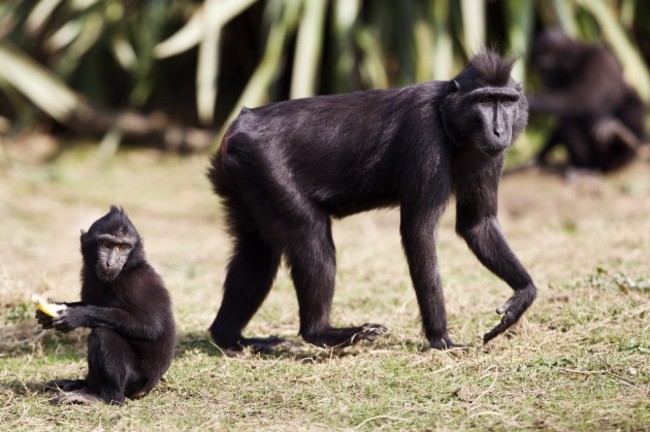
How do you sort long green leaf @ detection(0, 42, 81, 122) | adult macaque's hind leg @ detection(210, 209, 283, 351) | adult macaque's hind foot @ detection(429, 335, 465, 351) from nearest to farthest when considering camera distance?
adult macaque's hind foot @ detection(429, 335, 465, 351) < adult macaque's hind leg @ detection(210, 209, 283, 351) < long green leaf @ detection(0, 42, 81, 122)

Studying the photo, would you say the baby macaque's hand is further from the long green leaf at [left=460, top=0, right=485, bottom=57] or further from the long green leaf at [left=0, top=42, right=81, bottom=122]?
the long green leaf at [left=0, top=42, right=81, bottom=122]

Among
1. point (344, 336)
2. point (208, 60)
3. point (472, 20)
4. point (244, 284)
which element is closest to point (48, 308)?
point (244, 284)

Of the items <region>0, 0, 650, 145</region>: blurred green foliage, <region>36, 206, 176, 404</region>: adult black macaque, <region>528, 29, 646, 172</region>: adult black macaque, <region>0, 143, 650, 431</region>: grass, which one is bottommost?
<region>0, 143, 650, 431</region>: grass

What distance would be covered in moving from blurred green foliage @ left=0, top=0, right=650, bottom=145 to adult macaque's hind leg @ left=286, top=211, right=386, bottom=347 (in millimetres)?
5727

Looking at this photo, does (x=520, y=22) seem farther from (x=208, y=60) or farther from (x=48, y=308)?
(x=48, y=308)

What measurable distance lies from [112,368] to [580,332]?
2649 mm

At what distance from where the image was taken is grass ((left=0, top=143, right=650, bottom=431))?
16.1ft

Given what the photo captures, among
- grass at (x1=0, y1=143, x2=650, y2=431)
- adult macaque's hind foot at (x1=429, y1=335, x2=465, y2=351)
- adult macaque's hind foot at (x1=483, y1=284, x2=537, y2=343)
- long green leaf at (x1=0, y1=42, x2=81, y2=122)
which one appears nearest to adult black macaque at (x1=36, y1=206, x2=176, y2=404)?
grass at (x1=0, y1=143, x2=650, y2=431)

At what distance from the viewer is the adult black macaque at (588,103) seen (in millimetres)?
12016

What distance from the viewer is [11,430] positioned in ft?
15.8

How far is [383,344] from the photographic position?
20.3 feet

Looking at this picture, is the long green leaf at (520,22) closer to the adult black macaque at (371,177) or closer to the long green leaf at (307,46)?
the long green leaf at (307,46)

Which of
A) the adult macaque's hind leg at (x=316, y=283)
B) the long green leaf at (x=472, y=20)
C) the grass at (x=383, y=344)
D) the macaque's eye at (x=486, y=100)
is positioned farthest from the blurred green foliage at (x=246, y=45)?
the adult macaque's hind leg at (x=316, y=283)

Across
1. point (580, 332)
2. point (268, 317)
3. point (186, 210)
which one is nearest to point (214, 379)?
point (268, 317)
